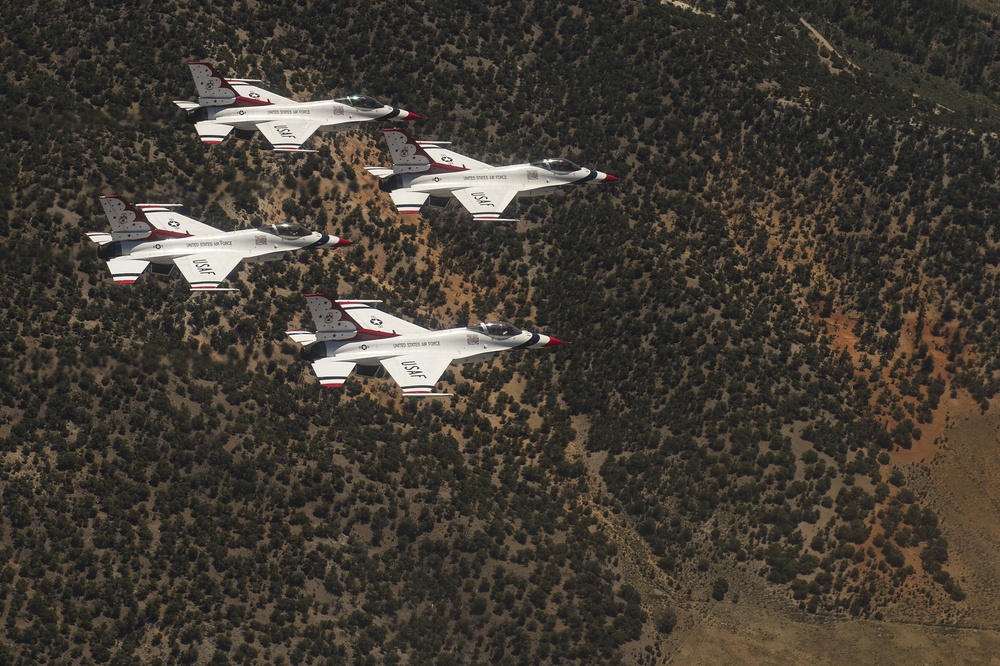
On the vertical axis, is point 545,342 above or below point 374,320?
below

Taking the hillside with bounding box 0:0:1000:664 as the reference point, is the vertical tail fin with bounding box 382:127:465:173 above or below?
above

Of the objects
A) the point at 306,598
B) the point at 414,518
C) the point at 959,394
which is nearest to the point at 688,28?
the point at 959,394

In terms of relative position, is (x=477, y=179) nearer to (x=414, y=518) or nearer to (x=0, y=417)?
(x=414, y=518)

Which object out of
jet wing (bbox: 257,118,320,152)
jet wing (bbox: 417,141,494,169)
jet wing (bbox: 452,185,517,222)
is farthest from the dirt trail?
jet wing (bbox: 257,118,320,152)

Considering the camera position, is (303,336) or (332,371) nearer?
(332,371)

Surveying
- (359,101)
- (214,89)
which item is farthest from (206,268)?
(359,101)

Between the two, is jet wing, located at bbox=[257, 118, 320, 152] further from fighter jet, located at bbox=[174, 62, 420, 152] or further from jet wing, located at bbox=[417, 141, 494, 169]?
jet wing, located at bbox=[417, 141, 494, 169]

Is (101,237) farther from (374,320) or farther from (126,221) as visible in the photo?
(374,320)
